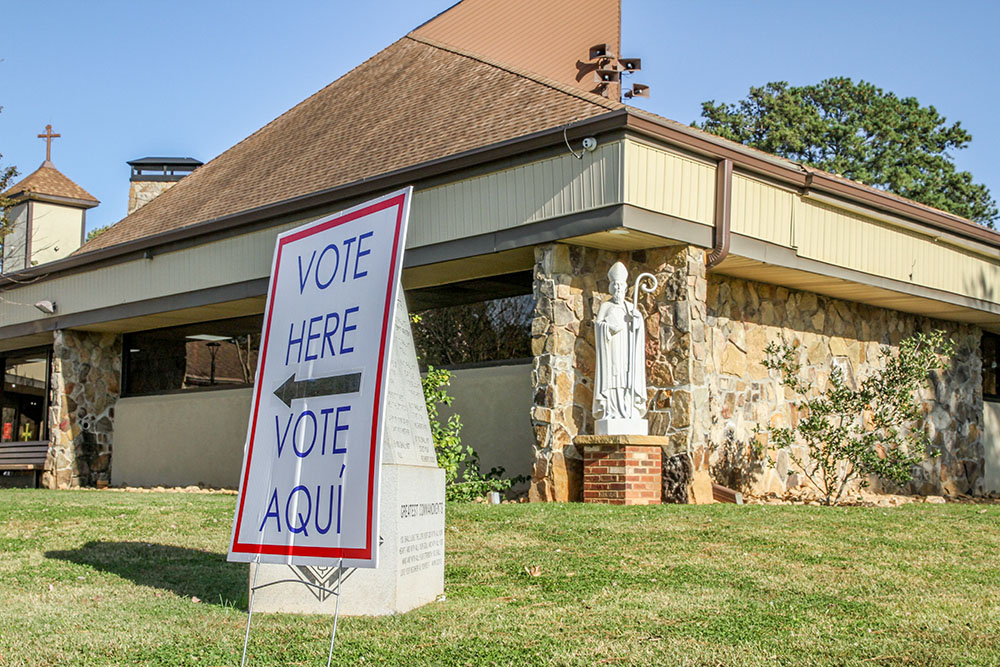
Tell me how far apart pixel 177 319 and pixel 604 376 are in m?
9.50

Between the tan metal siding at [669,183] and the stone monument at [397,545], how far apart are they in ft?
18.6

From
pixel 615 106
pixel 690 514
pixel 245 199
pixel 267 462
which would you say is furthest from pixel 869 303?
pixel 267 462

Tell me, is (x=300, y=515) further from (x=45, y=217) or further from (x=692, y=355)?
(x=45, y=217)

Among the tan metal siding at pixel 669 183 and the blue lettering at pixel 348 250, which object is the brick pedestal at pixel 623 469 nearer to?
the tan metal siding at pixel 669 183

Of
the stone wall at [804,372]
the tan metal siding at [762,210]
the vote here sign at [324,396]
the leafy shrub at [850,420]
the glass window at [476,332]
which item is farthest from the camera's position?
the glass window at [476,332]

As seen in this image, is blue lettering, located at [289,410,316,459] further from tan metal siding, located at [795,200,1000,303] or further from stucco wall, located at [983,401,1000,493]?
stucco wall, located at [983,401,1000,493]

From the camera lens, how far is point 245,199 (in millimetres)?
16797

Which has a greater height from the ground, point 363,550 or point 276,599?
point 363,550

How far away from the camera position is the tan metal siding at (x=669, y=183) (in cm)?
1177

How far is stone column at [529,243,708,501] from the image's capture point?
12258 millimetres

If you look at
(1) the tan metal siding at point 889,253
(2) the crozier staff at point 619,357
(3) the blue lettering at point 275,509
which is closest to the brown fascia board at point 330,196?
(2) the crozier staff at point 619,357

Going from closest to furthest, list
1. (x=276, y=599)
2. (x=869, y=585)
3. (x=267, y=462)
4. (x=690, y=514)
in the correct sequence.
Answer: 1. (x=267, y=462)
2. (x=276, y=599)
3. (x=869, y=585)
4. (x=690, y=514)

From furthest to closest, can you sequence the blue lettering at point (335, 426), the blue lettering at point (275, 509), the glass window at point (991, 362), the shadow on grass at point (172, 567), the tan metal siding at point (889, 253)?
the glass window at point (991, 362)
the tan metal siding at point (889, 253)
the shadow on grass at point (172, 567)
the blue lettering at point (275, 509)
the blue lettering at point (335, 426)

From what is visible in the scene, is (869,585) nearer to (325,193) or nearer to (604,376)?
(604,376)
